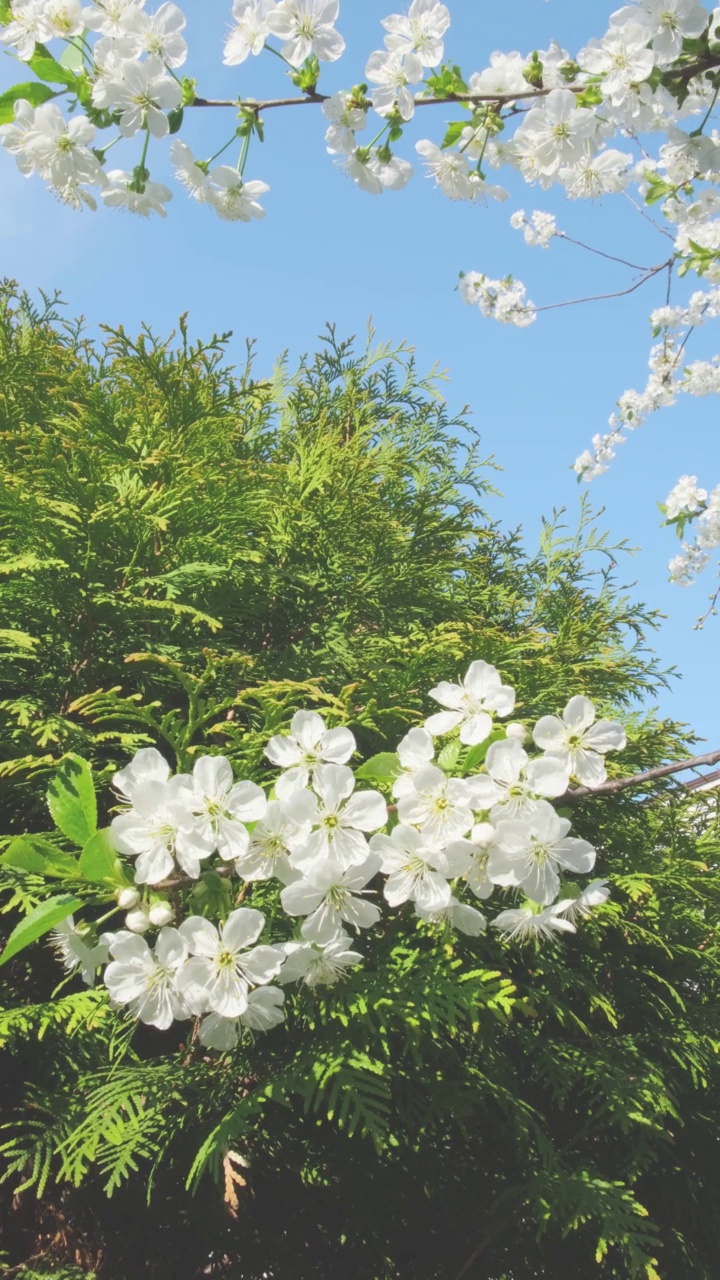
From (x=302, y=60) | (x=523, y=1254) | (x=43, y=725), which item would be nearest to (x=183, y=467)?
(x=43, y=725)

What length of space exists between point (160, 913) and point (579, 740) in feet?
2.50

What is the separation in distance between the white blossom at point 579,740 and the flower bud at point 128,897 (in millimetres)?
714

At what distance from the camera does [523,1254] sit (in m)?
2.79

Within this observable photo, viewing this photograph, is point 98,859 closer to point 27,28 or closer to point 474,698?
point 474,698

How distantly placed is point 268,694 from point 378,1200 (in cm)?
163

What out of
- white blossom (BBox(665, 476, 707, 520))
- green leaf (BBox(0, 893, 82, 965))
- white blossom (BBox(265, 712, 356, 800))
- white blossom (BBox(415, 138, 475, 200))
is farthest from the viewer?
white blossom (BBox(665, 476, 707, 520))

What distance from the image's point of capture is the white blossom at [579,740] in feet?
5.18

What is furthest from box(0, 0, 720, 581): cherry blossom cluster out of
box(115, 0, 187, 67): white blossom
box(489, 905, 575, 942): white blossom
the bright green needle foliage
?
box(489, 905, 575, 942): white blossom

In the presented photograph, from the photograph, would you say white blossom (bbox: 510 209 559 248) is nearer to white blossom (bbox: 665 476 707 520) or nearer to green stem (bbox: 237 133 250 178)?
white blossom (bbox: 665 476 707 520)

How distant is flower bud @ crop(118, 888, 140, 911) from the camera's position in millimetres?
1458

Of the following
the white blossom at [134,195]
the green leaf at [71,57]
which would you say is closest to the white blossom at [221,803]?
the white blossom at [134,195]

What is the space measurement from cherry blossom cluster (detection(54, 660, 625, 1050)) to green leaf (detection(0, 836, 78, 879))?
0.11 metres

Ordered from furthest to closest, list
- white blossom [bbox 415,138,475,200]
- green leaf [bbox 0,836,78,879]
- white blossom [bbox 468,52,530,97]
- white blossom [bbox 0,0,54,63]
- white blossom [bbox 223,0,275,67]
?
white blossom [bbox 415,138,475,200], white blossom [bbox 468,52,530,97], white blossom [bbox 223,0,275,67], white blossom [bbox 0,0,54,63], green leaf [bbox 0,836,78,879]

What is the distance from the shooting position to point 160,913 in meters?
1.44
